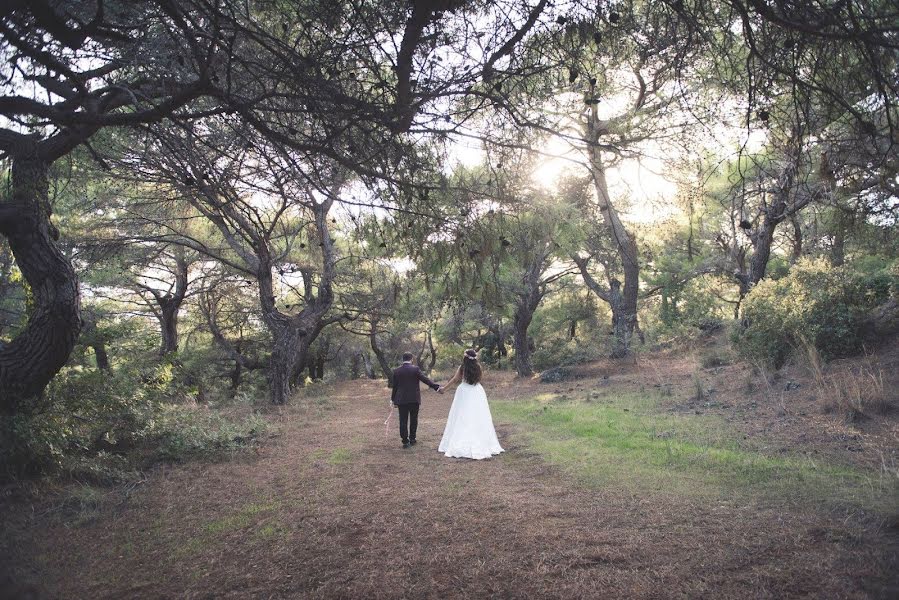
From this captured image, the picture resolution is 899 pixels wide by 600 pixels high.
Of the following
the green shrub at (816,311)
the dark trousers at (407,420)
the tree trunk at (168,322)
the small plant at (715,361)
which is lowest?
the dark trousers at (407,420)

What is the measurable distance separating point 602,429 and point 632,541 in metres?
4.77

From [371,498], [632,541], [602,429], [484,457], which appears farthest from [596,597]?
[602,429]

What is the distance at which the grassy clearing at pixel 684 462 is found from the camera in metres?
4.66

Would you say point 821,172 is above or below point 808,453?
above

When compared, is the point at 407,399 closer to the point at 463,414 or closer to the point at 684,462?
the point at 463,414

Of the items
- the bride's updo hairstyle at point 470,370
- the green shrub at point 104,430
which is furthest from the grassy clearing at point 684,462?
the green shrub at point 104,430

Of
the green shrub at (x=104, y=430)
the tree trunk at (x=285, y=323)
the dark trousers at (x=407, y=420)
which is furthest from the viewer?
the tree trunk at (x=285, y=323)

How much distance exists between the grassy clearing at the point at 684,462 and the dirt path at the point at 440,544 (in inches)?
16.6

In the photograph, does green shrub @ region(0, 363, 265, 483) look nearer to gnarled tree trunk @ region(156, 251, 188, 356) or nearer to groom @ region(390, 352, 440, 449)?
groom @ region(390, 352, 440, 449)

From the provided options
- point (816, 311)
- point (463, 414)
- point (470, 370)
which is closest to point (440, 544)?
point (463, 414)

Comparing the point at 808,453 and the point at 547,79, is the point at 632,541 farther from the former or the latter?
the point at 547,79

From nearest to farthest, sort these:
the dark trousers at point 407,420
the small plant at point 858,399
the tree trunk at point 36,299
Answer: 1. the tree trunk at point 36,299
2. the small plant at point 858,399
3. the dark trousers at point 407,420

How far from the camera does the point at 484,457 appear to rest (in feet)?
25.9

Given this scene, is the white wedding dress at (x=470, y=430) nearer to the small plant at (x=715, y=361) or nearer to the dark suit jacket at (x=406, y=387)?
Answer: the dark suit jacket at (x=406, y=387)
